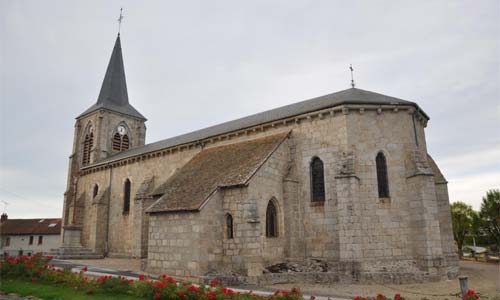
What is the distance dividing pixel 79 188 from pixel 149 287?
26728 millimetres

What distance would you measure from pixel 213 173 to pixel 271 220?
3603 mm

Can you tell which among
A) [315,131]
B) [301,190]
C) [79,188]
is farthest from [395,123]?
[79,188]

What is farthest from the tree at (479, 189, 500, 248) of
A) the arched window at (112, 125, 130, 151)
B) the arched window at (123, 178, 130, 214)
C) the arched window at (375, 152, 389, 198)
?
the arched window at (112, 125, 130, 151)

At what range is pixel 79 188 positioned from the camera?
1260 inches

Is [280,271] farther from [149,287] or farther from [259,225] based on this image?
[149,287]

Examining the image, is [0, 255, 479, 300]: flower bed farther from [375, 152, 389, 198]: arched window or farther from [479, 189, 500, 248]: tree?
[479, 189, 500, 248]: tree

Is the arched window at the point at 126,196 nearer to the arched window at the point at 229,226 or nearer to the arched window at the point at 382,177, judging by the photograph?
the arched window at the point at 229,226

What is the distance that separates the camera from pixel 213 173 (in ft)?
54.1

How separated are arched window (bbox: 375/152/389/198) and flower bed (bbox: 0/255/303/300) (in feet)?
25.6

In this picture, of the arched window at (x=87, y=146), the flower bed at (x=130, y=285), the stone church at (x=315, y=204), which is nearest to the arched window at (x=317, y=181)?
the stone church at (x=315, y=204)

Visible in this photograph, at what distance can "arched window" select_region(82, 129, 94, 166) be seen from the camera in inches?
1346

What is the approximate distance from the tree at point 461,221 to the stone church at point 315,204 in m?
19.8

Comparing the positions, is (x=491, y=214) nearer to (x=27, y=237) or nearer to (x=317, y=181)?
(x=317, y=181)

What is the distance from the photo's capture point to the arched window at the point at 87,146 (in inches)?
1346
